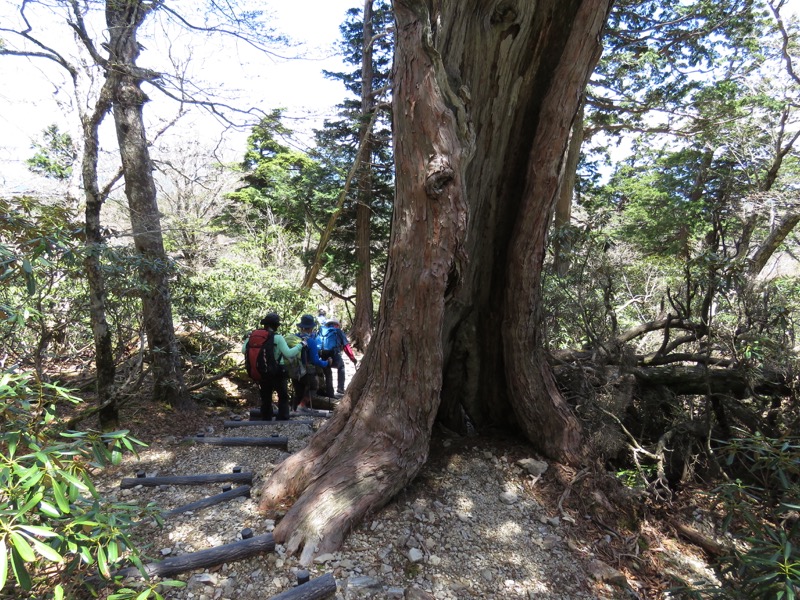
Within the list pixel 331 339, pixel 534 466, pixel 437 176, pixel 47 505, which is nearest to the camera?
pixel 47 505

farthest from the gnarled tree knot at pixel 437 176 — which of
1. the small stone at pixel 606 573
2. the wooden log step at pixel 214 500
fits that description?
the small stone at pixel 606 573

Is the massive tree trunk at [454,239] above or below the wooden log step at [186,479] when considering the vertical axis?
above

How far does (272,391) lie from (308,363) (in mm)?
1046

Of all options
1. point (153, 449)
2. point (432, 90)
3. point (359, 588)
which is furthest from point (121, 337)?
point (432, 90)

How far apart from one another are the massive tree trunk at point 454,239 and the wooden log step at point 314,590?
11.4 inches

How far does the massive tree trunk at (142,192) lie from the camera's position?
16.6 ft

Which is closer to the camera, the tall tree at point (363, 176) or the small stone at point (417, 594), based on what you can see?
the small stone at point (417, 594)

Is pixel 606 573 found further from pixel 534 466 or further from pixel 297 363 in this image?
pixel 297 363

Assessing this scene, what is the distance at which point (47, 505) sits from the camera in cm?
141

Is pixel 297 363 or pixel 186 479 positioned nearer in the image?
pixel 186 479

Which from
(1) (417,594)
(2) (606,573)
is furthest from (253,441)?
(2) (606,573)

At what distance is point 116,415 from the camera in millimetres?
4625

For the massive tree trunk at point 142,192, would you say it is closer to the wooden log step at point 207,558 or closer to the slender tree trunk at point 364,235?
the wooden log step at point 207,558

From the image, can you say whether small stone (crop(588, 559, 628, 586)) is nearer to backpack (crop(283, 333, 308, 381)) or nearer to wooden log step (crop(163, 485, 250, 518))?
wooden log step (crop(163, 485, 250, 518))
